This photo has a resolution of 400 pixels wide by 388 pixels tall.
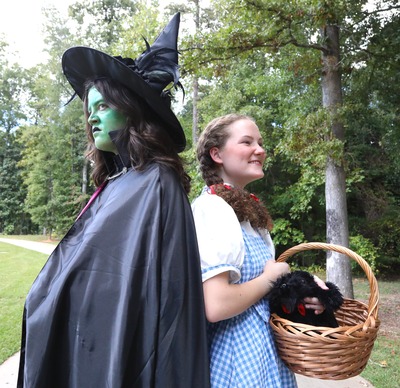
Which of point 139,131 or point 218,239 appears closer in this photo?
point 218,239

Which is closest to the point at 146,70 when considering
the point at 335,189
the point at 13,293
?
the point at 335,189

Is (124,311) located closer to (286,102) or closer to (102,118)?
(102,118)

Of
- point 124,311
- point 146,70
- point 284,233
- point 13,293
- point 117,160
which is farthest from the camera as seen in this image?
point 284,233

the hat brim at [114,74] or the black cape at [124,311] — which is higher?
the hat brim at [114,74]

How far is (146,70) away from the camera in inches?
60.8

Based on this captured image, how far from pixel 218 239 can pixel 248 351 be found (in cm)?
45

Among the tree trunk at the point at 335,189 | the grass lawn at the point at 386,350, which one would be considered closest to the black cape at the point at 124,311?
the grass lawn at the point at 386,350

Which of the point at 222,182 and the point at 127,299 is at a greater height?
the point at 222,182

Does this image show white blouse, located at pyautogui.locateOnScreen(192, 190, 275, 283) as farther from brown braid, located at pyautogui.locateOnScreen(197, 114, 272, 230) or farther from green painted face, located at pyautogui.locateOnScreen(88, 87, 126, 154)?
green painted face, located at pyautogui.locateOnScreen(88, 87, 126, 154)

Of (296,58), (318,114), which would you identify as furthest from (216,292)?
(296,58)

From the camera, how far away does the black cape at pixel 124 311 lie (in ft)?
3.77

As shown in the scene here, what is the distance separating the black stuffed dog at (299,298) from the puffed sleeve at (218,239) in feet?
0.62

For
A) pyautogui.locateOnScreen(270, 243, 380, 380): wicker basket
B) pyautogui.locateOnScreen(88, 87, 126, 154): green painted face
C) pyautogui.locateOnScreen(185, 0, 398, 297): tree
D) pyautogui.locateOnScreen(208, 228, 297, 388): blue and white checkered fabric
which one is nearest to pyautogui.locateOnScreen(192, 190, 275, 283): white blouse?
pyautogui.locateOnScreen(208, 228, 297, 388): blue and white checkered fabric

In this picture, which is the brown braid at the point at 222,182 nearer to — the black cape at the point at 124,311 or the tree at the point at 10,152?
the black cape at the point at 124,311
